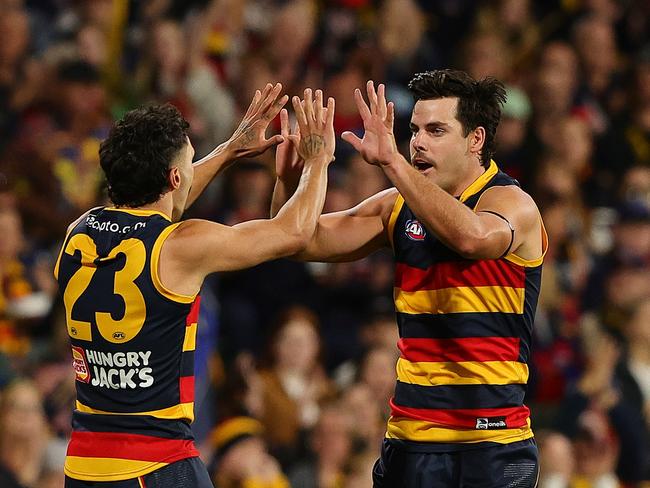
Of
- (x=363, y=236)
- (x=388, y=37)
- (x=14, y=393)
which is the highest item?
(x=388, y=37)

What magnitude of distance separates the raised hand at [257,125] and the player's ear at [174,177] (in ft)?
2.29

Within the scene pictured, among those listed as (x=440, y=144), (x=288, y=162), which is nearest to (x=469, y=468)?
(x=440, y=144)

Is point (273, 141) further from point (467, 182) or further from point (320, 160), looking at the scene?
point (467, 182)

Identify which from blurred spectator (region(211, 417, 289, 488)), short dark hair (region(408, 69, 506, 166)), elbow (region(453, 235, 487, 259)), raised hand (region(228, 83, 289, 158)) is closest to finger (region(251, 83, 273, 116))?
raised hand (region(228, 83, 289, 158))

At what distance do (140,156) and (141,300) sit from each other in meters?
0.50

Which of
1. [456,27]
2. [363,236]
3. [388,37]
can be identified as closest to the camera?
[363,236]

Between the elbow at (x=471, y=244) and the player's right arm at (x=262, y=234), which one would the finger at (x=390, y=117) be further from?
the elbow at (x=471, y=244)

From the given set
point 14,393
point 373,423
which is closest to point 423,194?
point 14,393

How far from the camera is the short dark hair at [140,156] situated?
14.6ft

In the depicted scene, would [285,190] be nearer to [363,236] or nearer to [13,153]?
[363,236]

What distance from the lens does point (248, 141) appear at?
17.1 feet

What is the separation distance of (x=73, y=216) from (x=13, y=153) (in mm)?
564

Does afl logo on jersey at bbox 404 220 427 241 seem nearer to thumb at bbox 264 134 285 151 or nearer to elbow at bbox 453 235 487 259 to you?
elbow at bbox 453 235 487 259

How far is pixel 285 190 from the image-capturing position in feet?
16.8
